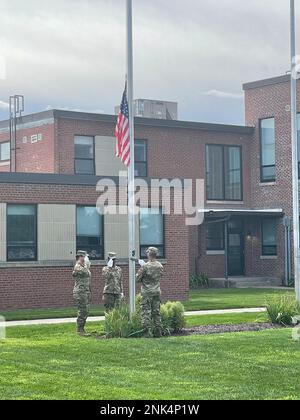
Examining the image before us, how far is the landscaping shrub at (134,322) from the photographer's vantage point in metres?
17.2

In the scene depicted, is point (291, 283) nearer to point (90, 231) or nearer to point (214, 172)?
point (214, 172)

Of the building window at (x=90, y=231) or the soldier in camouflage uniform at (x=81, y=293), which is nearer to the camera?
the soldier in camouflage uniform at (x=81, y=293)

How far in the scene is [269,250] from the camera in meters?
39.9

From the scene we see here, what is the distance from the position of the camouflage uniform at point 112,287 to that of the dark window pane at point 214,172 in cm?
2064

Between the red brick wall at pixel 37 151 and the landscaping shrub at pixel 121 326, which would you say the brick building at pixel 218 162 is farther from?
the landscaping shrub at pixel 121 326

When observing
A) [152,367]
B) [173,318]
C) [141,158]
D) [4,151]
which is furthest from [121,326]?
[4,151]

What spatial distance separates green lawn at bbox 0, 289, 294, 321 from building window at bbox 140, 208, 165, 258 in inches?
84.1

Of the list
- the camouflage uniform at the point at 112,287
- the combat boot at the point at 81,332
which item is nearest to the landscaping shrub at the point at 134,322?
the combat boot at the point at 81,332

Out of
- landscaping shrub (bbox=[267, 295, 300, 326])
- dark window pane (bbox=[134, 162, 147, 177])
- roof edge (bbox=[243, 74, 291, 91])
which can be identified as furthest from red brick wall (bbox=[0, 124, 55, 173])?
landscaping shrub (bbox=[267, 295, 300, 326])

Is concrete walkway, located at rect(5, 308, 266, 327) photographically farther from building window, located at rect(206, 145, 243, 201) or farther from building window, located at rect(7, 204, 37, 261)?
building window, located at rect(206, 145, 243, 201)

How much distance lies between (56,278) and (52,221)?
5.67ft

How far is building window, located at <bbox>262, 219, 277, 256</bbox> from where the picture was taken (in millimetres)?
39781
